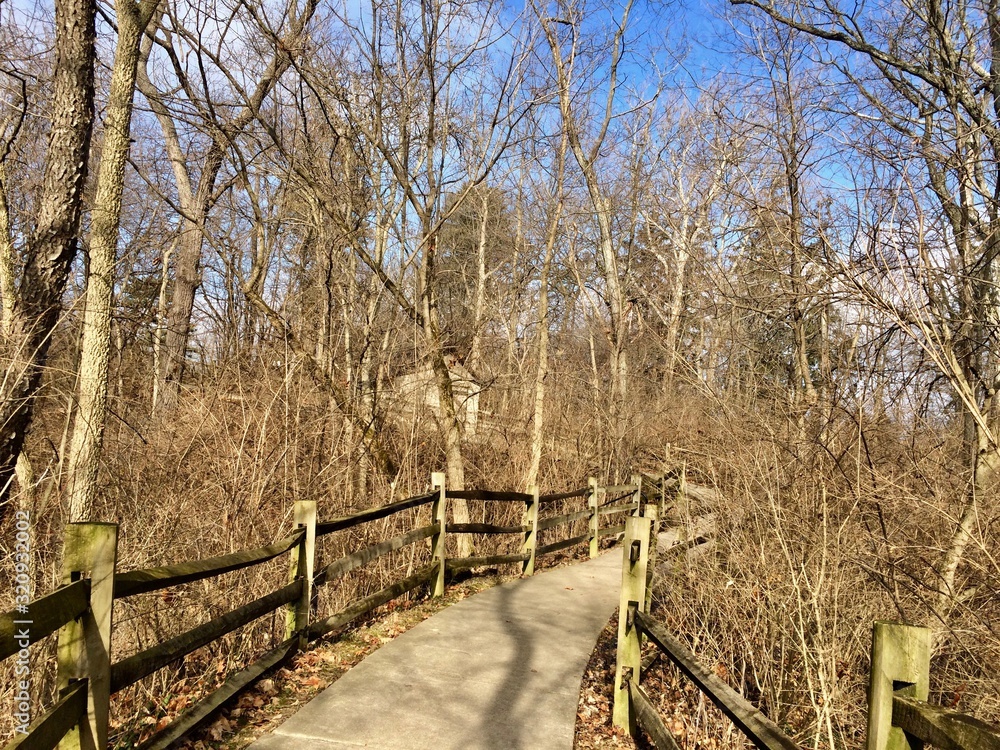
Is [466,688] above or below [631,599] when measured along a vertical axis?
below

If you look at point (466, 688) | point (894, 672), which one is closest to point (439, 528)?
point (466, 688)

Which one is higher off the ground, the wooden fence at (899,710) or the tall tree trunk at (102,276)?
the tall tree trunk at (102,276)

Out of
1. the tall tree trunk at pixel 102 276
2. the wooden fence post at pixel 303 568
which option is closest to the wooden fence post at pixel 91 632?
the wooden fence post at pixel 303 568

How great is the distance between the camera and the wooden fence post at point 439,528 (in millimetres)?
8133

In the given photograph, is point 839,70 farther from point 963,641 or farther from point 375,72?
point 963,641

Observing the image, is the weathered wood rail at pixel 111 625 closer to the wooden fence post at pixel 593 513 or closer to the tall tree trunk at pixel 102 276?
the tall tree trunk at pixel 102 276

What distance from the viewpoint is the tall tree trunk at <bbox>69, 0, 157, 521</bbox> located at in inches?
236

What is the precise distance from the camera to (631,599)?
17.1ft

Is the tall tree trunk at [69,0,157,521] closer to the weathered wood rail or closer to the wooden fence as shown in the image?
the weathered wood rail

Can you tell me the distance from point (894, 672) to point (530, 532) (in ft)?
26.2

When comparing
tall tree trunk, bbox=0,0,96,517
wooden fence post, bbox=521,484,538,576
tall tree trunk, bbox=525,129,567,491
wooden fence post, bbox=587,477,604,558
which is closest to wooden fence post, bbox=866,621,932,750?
tall tree trunk, bbox=0,0,96,517

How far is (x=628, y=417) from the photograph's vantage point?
16656 millimetres

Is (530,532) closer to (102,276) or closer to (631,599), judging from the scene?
(631,599)

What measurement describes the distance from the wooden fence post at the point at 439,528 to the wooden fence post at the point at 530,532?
1.99 meters
